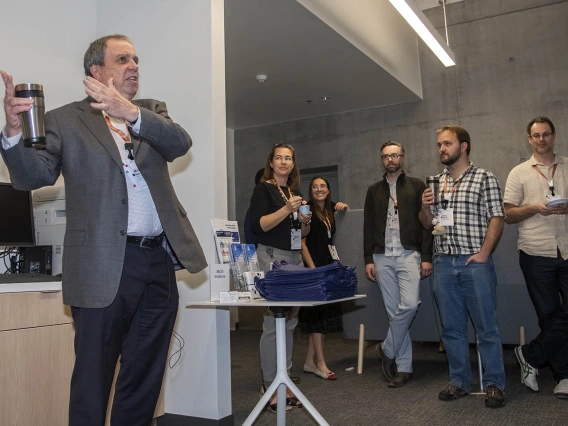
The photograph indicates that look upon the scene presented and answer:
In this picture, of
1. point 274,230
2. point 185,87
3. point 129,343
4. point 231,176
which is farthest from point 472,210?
point 231,176

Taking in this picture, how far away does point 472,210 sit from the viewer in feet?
10.2

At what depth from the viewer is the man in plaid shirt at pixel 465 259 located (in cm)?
300

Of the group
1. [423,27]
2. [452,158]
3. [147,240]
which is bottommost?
[147,240]

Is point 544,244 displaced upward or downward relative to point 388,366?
upward

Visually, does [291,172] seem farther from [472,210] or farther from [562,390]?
→ [562,390]

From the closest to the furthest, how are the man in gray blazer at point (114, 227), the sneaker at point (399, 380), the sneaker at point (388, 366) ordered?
the man in gray blazer at point (114, 227), the sneaker at point (399, 380), the sneaker at point (388, 366)

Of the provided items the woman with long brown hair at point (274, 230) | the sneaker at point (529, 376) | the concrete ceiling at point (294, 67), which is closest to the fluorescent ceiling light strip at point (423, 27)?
the concrete ceiling at point (294, 67)

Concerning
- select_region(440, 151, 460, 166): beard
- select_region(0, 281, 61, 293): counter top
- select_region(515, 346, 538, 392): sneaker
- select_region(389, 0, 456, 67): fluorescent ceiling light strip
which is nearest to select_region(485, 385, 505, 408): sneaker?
select_region(515, 346, 538, 392): sneaker

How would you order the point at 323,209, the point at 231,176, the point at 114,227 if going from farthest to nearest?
the point at 231,176 → the point at 323,209 → the point at 114,227

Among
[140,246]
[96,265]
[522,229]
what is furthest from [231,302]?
[522,229]

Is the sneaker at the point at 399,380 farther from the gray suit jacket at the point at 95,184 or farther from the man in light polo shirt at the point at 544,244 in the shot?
the gray suit jacket at the point at 95,184

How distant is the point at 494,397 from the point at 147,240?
2.22 metres

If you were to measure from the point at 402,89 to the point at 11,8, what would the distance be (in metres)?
4.62

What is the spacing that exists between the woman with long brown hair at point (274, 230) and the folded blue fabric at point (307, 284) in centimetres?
73
